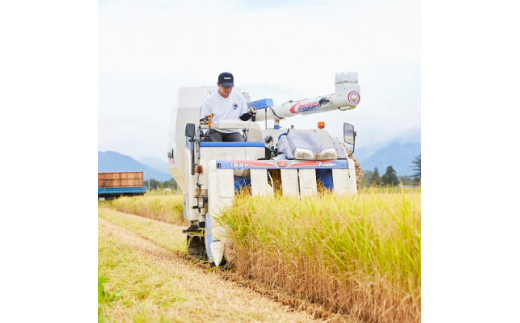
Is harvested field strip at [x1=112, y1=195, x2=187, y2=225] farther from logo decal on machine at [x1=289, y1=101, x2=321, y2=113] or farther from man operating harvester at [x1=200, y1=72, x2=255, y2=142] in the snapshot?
man operating harvester at [x1=200, y1=72, x2=255, y2=142]

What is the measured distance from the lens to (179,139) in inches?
336

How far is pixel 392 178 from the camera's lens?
13.9 ft

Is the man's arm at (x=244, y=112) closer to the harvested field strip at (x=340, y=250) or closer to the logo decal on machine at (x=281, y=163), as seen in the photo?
the logo decal on machine at (x=281, y=163)

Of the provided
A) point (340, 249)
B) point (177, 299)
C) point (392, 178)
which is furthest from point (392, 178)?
point (177, 299)

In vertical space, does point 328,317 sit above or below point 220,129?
below

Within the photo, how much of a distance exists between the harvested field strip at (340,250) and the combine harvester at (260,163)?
0.39 m

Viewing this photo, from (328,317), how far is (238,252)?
6.62 feet

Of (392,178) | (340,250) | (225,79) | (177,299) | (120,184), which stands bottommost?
(177,299)

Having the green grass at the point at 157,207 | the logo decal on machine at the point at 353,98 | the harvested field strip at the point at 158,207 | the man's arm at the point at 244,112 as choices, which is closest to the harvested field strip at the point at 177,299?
the man's arm at the point at 244,112

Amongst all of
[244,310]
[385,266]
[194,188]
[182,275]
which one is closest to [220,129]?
[194,188]

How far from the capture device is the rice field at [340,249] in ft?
12.3

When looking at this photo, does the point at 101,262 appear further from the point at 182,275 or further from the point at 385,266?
the point at 385,266

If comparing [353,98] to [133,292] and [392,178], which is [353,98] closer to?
[392,178]

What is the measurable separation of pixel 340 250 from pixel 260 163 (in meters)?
2.36
